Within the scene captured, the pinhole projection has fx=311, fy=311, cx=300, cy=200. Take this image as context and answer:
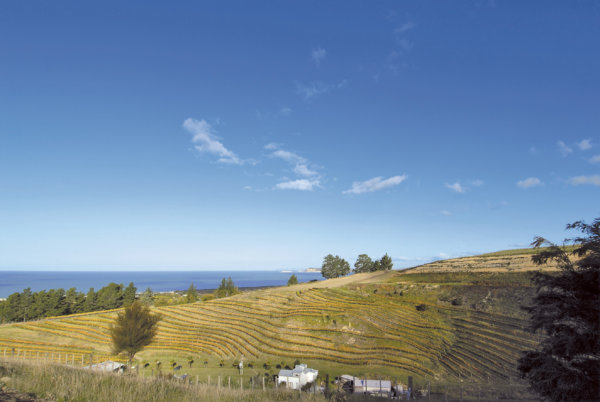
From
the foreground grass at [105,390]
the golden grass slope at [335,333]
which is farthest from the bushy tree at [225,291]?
the foreground grass at [105,390]

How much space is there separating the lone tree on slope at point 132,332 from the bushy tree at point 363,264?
91707 millimetres

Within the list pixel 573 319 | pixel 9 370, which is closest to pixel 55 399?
pixel 9 370

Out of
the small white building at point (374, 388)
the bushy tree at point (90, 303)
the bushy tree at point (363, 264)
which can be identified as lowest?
the bushy tree at point (90, 303)

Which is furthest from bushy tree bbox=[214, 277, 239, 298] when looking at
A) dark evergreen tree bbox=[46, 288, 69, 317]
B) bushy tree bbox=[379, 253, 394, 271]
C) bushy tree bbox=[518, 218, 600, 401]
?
bushy tree bbox=[518, 218, 600, 401]

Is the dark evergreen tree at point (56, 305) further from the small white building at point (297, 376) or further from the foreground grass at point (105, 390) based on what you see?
the foreground grass at point (105, 390)

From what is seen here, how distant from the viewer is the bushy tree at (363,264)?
12350 cm

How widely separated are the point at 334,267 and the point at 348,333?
2909 inches

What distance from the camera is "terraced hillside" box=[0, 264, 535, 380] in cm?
3866

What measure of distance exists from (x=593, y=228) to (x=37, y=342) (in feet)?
253

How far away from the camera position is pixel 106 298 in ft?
299

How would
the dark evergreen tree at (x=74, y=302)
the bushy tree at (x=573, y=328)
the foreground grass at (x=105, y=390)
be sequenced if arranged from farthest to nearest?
1. the dark evergreen tree at (x=74, y=302)
2. the bushy tree at (x=573, y=328)
3. the foreground grass at (x=105, y=390)

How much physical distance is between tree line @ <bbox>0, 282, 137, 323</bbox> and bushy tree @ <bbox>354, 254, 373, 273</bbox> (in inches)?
3191

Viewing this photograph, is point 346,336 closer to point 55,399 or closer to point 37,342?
point 55,399

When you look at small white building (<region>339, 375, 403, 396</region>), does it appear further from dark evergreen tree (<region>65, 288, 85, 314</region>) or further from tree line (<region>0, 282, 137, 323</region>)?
dark evergreen tree (<region>65, 288, 85, 314</region>)
